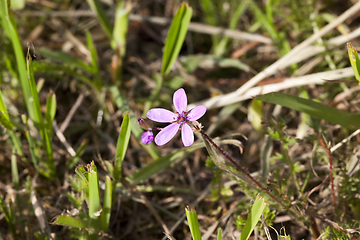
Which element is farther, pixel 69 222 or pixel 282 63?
pixel 282 63

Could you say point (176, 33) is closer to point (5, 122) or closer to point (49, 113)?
point (49, 113)

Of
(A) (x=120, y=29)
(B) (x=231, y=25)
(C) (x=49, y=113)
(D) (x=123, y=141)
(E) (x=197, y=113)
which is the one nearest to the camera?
(E) (x=197, y=113)

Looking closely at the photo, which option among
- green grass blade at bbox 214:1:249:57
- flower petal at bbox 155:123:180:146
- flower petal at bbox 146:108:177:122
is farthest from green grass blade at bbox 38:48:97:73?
flower petal at bbox 155:123:180:146

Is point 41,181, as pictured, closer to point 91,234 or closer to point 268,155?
point 91,234

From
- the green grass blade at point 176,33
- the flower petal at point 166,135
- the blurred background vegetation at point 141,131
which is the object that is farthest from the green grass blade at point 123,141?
the green grass blade at point 176,33

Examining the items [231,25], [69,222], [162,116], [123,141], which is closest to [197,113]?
[162,116]

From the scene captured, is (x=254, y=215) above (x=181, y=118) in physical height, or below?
below

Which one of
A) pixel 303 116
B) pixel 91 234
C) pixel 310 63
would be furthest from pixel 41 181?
pixel 310 63

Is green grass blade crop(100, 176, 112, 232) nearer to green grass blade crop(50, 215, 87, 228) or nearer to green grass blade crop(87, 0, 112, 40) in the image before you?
green grass blade crop(50, 215, 87, 228)
